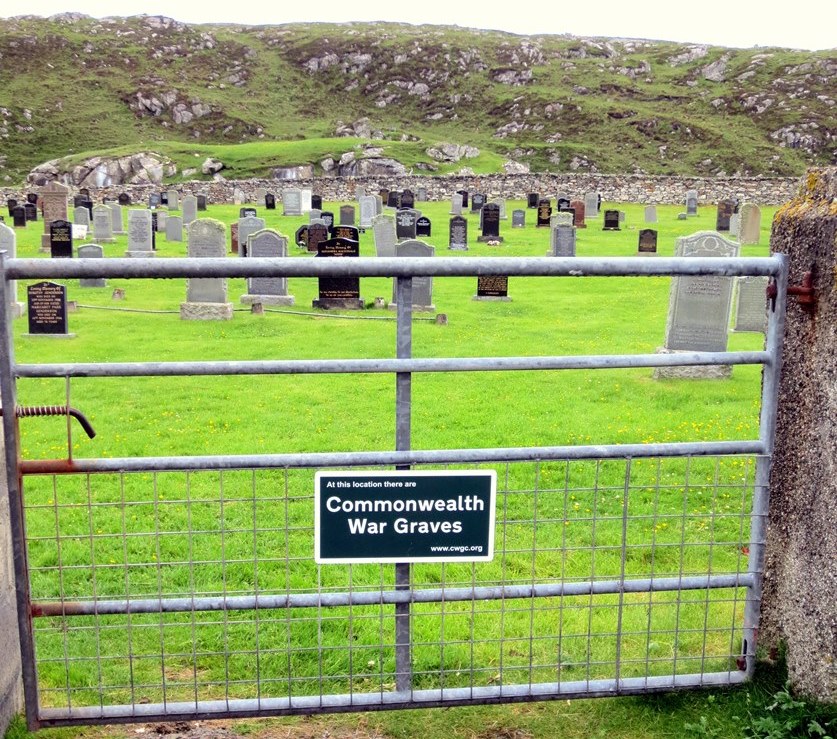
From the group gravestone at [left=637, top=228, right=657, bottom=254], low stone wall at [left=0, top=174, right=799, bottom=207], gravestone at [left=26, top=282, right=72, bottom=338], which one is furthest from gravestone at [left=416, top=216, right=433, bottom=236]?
low stone wall at [left=0, top=174, right=799, bottom=207]

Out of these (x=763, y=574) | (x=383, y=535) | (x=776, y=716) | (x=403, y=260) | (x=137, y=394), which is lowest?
(x=137, y=394)

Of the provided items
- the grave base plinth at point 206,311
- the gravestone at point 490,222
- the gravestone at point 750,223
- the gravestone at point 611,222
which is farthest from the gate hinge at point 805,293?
the gravestone at point 611,222

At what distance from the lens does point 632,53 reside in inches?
4599

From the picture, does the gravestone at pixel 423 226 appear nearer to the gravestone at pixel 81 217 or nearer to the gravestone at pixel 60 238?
the gravestone at pixel 60 238

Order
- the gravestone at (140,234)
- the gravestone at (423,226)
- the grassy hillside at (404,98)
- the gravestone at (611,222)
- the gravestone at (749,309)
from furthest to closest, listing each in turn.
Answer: the grassy hillside at (404,98) → the gravestone at (611,222) → the gravestone at (423,226) → the gravestone at (140,234) → the gravestone at (749,309)

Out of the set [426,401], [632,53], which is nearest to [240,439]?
[426,401]

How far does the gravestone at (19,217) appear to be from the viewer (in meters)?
32.7

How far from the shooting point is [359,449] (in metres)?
8.22

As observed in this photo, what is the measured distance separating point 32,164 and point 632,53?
78583 millimetres

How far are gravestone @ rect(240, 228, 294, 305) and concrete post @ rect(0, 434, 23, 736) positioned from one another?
13.3 m

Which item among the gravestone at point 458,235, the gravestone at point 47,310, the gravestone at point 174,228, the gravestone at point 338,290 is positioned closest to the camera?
the gravestone at point 47,310

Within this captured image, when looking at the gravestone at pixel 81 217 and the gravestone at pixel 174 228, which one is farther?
the gravestone at pixel 81 217

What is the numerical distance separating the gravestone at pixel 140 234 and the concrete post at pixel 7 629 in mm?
20262

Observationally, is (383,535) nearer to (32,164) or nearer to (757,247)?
(757,247)
